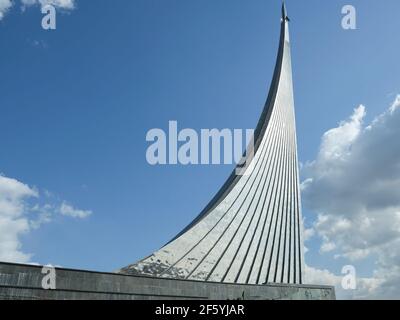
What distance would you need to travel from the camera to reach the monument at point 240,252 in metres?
10.1

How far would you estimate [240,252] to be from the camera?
15.4 metres

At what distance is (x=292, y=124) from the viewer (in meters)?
24.3

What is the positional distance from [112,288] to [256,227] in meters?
8.14

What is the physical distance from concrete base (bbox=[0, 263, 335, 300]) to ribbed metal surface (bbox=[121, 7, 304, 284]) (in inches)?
34.3

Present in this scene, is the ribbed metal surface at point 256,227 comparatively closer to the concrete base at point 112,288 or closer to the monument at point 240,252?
the monument at point 240,252

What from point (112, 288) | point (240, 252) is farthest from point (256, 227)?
point (112, 288)

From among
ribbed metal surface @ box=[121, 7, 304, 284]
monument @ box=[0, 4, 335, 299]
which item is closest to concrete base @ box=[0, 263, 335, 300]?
monument @ box=[0, 4, 335, 299]

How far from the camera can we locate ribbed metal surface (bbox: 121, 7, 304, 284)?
1328 centimetres

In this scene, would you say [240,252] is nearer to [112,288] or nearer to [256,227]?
[256,227]

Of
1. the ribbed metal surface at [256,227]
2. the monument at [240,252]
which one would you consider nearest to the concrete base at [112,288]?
the monument at [240,252]

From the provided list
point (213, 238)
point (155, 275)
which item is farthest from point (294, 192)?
point (155, 275)

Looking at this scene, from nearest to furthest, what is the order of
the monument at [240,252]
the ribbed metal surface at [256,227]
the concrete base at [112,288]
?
the concrete base at [112,288] → the monument at [240,252] → the ribbed metal surface at [256,227]

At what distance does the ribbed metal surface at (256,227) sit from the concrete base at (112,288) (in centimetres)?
87
